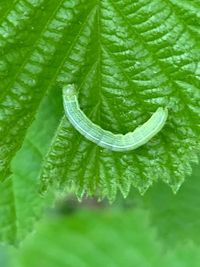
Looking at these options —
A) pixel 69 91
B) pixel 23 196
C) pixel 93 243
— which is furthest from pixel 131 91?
pixel 93 243

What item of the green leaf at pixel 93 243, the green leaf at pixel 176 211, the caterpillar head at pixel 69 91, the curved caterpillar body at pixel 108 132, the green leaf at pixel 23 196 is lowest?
the green leaf at pixel 93 243

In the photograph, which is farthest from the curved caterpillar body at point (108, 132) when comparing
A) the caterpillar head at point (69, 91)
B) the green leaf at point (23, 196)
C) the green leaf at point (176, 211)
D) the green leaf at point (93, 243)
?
the green leaf at point (93, 243)

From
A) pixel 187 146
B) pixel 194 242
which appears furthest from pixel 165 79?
pixel 194 242

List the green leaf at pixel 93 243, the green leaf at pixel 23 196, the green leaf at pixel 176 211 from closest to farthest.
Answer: the green leaf at pixel 23 196 → the green leaf at pixel 176 211 → the green leaf at pixel 93 243

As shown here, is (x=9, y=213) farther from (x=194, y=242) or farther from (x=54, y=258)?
(x=54, y=258)

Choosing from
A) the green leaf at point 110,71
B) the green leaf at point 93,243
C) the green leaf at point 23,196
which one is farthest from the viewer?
the green leaf at point 93,243

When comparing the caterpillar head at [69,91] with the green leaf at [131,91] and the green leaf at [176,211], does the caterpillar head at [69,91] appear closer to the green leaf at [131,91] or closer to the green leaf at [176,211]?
the green leaf at [131,91]

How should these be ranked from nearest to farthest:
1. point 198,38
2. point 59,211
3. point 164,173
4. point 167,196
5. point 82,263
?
point 198,38 → point 164,173 → point 167,196 → point 82,263 → point 59,211

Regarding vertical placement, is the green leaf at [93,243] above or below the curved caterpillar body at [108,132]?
below

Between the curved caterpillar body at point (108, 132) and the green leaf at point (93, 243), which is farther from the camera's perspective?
the green leaf at point (93, 243)
